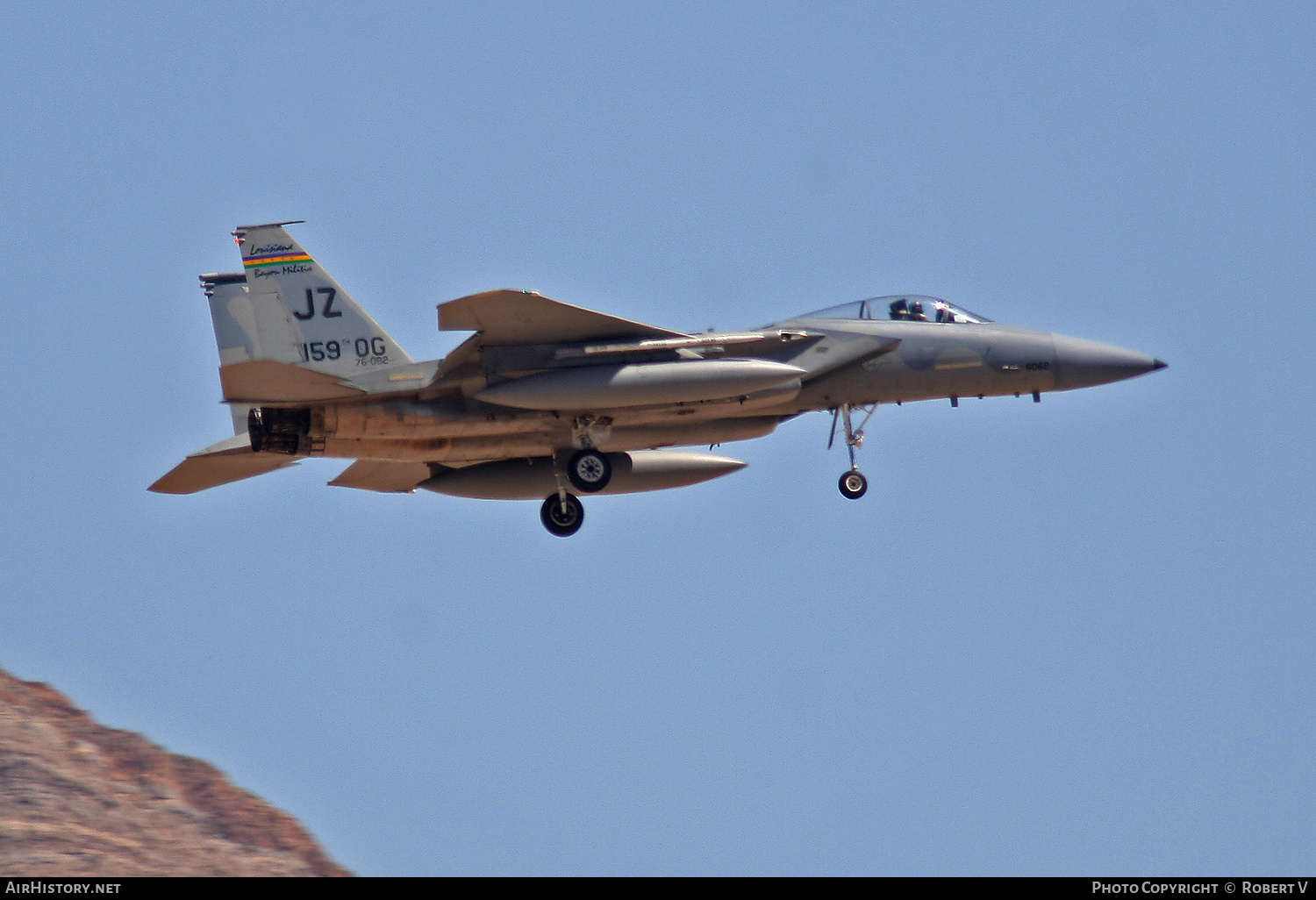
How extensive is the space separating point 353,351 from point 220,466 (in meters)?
2.90

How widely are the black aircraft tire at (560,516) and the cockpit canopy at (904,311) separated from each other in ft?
12.7

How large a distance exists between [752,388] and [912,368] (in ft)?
8.46

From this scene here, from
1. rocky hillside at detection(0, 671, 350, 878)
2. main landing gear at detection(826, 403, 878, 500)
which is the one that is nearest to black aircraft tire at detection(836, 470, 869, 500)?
main landing gear at detection(826, 403, 878, 500)

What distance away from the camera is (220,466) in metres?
20.9

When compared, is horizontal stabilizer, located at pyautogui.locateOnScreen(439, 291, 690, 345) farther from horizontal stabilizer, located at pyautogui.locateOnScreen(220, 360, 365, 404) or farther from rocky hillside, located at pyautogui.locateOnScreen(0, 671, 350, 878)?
rocky hillside, located at pyautogui.locateOnScreen(0, 671, 350, 878)

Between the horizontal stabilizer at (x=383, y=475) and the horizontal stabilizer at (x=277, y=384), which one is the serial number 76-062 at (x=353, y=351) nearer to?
the horizontal stabilizer at (x=277, y=384)

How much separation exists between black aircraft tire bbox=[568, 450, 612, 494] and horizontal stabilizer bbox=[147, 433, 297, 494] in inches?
142

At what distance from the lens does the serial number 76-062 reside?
19234mm

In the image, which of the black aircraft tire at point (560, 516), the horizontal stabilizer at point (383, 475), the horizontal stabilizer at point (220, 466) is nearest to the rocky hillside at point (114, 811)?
the horizontal stabilizer at point (220, 466)

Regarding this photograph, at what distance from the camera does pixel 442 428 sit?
63.7ft

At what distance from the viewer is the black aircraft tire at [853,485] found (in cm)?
2052

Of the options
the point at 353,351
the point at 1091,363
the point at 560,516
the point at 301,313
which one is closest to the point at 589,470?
the point at 560,516
